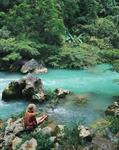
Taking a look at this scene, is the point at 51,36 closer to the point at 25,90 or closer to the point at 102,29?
the point at 102,29

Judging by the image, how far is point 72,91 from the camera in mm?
24297

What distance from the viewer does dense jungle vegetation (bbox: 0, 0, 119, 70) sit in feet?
107

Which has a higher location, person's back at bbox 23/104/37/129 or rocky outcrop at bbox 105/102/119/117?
person's back at bbox 23/104/37/129

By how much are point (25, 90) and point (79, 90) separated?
3.86 m

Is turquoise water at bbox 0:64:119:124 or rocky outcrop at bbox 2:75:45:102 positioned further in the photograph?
rocky outcrop at bbox 2:75:45:102

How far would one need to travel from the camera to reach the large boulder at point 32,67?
1194 inches

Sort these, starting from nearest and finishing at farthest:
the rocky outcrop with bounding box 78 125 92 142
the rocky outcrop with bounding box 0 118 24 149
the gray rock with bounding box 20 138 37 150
Result: 1. the gray rock with bounding box 20 138 37 150
2. the rocky outcrop with bounding box 78 125 92 142
3. the rocky outcrop with bounding box 0 118 24 149

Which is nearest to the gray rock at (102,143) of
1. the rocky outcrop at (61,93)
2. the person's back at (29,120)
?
the person's back at (29,120)

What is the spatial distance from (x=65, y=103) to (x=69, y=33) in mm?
19702

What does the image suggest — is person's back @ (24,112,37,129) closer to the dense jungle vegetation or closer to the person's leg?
the person's leg

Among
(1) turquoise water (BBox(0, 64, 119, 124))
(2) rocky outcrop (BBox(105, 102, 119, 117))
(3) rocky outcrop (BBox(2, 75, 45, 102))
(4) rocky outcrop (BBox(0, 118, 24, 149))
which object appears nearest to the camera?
(4) rocky outcrop (BBox(0, 118, 24, 149))

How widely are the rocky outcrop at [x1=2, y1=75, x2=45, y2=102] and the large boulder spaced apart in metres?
7.24

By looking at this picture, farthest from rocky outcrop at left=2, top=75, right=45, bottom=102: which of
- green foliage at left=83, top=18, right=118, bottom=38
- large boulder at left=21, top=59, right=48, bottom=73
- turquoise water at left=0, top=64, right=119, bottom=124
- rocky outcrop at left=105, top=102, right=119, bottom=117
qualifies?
green foliage at left=83, top=18, right=118, bottom=38

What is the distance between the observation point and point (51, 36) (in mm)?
34719
